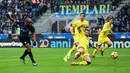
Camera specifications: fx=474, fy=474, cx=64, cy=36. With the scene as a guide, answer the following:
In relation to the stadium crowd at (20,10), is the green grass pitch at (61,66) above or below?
above

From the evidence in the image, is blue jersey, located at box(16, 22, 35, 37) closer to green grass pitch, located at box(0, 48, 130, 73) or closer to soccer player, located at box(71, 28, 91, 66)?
green grass pitch, located at box(0, 48, 130, 73)

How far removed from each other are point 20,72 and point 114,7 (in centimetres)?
3649

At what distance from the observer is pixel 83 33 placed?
22.0 metres

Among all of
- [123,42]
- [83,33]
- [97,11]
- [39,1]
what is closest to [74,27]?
[83,33]

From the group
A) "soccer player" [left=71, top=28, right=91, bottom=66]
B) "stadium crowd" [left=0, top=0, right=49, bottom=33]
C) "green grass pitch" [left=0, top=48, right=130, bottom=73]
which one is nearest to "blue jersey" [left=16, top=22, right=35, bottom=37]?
"green grass pitch" [left=0, top=48, right=130, bottom=73]

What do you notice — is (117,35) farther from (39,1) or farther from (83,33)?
(83,33)

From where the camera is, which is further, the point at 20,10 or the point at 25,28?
the point at 20,10

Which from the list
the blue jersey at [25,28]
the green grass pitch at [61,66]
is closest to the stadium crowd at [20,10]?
the green grass pitch at [61,66]

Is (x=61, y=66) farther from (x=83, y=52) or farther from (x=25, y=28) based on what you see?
(x=25, y=28)

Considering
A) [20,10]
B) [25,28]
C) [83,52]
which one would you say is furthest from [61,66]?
[20,10]

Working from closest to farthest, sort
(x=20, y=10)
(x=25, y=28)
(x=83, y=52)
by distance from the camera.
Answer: (x=83, y=52), (x=25, y=28), (x=20, y=10)

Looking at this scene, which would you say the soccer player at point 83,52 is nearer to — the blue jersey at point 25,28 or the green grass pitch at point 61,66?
the green grass pitch at point 61,66

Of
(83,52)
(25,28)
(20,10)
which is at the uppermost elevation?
(25,28)

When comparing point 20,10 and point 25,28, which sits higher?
point 25,28
